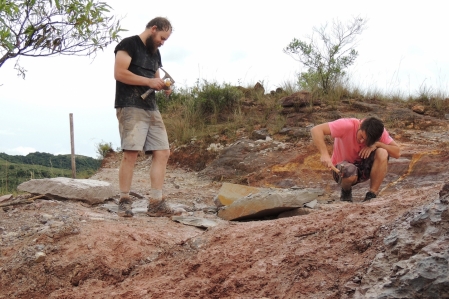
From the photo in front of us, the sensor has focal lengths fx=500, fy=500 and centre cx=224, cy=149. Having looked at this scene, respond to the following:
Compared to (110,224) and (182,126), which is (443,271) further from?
(182,126)

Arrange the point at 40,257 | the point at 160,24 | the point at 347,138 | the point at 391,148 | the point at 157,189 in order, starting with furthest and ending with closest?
the point at 347,138 → the point at 391,148 → the point at 157,189 → the point at 160,24 → the point at 40,257

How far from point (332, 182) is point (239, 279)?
15.6ft

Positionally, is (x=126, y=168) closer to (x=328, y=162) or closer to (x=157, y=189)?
(x=157, y=189)

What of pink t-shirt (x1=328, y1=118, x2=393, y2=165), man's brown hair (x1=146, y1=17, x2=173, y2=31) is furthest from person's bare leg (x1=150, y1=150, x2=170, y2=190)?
pink t-shirt (x1=328, y1=118, x2=393, y2=165)

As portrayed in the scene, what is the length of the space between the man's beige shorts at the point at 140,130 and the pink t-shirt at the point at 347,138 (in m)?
1.64

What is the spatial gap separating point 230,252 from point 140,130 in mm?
2006

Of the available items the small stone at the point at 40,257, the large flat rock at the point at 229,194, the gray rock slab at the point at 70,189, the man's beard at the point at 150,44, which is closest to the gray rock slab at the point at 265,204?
the large flat rock at the point at 229,194

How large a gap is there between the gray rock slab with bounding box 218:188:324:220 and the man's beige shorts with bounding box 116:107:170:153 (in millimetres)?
831

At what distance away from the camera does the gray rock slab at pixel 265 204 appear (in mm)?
4305

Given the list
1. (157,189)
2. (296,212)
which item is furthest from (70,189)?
(296,212)

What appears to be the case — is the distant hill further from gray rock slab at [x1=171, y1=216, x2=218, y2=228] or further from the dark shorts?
the dark shorts

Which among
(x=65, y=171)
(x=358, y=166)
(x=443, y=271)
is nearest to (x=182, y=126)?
(x=65, y=171)

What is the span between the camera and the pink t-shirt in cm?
479

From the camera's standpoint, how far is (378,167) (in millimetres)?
4824
